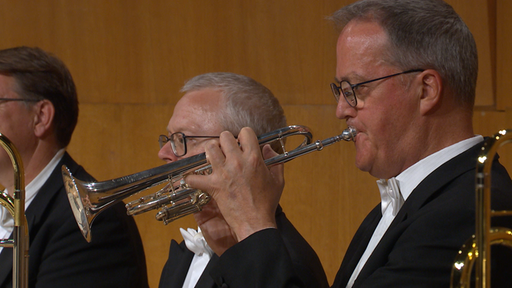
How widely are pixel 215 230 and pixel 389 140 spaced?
634 mm

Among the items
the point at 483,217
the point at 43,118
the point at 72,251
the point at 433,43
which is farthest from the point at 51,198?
the point at 483,217

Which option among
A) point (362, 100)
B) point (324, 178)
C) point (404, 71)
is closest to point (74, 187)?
point (362, 100)

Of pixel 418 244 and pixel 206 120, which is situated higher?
A: pixel 206 120

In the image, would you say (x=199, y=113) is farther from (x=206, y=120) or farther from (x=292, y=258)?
(x=292, y=258)

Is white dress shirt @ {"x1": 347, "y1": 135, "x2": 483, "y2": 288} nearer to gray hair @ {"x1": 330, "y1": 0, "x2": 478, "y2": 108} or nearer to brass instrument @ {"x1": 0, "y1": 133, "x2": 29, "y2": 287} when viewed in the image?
gray hair @ {"x1": 330, "y1": 0, "x2": 478, "y2": 108}

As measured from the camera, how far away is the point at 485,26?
275cm

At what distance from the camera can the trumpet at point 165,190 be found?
1566 mm

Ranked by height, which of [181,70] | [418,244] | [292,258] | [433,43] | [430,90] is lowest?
[292,258]

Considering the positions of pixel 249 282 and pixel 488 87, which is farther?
pixel 488 87

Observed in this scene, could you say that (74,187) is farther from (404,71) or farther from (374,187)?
(374,187)

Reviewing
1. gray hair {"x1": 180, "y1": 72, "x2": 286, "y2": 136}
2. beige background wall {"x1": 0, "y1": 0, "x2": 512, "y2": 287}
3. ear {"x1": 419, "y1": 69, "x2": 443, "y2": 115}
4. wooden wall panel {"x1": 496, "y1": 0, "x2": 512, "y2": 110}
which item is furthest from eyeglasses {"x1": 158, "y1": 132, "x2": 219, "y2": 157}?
wooden wall panel {"x1": 496, "y1": 0, "x2": 512, "y2": 110}

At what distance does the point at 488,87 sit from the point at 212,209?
1.73m

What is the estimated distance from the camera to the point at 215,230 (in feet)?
5.62

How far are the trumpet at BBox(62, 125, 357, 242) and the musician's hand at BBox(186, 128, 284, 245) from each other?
0.10m
